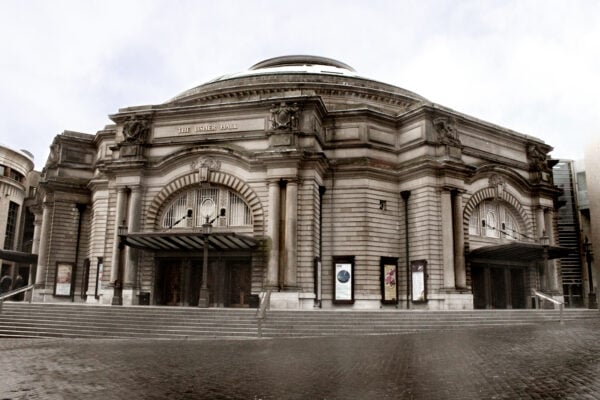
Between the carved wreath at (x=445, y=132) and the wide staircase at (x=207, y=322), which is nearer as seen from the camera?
the wide staircase at (x=207, y=322)

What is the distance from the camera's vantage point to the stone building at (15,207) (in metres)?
60.8

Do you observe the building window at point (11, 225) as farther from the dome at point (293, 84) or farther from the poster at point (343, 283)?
the poster at point (343, 283)

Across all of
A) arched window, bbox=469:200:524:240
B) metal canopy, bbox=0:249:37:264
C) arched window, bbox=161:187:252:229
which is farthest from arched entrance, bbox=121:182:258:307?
metal canopy, bbox=0:249:37:264

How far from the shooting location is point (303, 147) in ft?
101

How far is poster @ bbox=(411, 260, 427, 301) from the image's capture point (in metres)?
31.1

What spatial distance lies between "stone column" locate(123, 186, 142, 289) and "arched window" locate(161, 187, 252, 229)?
162 centimetres

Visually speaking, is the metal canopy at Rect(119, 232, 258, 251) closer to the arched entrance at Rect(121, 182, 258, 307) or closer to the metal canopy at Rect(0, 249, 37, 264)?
the arched entrance at Rect(121, 182, 258, 307)

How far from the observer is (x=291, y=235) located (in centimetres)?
2931

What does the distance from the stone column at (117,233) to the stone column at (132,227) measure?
414 millimetres

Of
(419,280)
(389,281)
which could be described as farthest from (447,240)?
(389,281)

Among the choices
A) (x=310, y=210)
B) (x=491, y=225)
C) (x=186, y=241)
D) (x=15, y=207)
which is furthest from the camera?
(x=15, y=207)

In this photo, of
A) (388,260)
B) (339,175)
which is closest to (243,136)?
(339,175)

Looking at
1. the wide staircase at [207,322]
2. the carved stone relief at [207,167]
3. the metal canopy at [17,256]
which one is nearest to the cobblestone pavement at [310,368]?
the wide staircase at [207,322]

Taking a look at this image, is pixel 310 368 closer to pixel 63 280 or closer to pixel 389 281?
pixel 389 281
